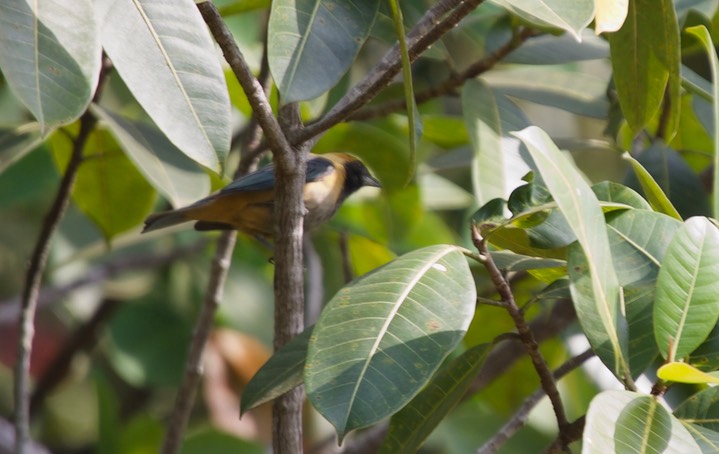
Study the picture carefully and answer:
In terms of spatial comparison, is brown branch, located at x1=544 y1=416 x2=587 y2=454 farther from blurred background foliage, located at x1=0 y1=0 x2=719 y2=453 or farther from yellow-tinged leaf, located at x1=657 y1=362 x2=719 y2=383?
blurred background foliage, located at x1=0 y1=0 x2=719 y2=453

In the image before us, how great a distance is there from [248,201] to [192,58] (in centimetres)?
145

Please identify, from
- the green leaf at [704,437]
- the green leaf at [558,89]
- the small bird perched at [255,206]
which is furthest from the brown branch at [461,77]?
the green leaf at [704,437]

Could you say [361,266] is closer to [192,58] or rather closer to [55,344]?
[192,58]

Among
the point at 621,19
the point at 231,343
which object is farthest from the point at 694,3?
the point at 231,343

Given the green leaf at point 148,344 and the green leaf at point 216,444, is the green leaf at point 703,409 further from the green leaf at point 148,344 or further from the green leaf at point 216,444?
the green leaf at point 148,344

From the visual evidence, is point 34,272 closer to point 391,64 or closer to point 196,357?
point 196,357

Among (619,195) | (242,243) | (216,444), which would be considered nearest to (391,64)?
(619,195)

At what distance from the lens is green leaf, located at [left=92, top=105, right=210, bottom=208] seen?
218cm

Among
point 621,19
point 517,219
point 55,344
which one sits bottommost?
point 55,344

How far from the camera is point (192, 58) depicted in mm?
1484

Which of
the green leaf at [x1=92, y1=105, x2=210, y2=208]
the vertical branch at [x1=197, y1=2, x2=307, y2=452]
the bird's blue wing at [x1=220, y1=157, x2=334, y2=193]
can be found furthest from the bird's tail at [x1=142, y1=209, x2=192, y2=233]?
the vertical branch at [x1=197, y1=2, x2=307, y2=452]

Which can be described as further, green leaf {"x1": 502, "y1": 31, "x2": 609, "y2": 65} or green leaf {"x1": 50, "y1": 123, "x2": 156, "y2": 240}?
green leaf {"x1": 50, "y1": 123, "x2": 156, "y2": 240}

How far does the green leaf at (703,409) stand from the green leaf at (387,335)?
365 mm

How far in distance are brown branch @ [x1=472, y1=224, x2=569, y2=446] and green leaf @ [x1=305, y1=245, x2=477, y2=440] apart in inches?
1.7
